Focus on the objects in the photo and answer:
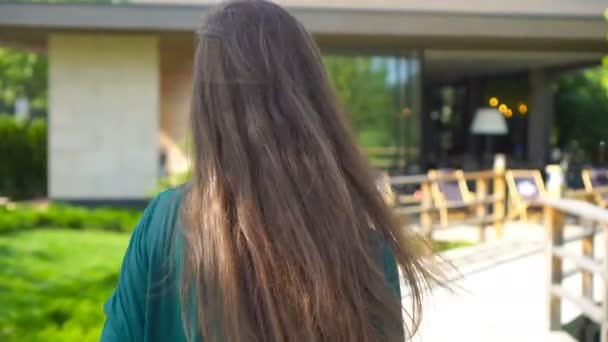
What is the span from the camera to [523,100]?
18.5 metres

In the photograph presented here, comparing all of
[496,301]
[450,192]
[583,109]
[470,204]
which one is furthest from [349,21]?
[583,109]

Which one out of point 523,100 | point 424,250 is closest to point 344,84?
point 523,100

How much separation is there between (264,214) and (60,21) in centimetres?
1070

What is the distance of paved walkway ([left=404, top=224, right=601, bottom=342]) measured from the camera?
4996mm

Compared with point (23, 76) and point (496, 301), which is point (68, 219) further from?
point (23, 76)

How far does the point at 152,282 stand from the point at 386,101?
11.8 metres

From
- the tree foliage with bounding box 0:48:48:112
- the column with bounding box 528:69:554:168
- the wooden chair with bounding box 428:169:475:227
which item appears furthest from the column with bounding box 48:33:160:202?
the tree foliage with bounding box 0:48:48:112

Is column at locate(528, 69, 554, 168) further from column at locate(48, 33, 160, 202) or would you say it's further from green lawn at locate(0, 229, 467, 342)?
green lawn at locate(0, 229, 467, 342)

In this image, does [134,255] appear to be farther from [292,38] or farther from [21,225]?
[21,225]

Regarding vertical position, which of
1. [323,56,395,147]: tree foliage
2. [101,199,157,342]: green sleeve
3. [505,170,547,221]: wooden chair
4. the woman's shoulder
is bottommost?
[505,170,547,221]: wooden chair

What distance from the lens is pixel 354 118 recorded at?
28.2 ft

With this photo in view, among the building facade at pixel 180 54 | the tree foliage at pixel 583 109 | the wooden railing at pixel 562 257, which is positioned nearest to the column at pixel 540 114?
the tree foliage at pixel 583 109

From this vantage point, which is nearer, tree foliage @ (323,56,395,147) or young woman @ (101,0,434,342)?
young woman @ (101,0,434,342)

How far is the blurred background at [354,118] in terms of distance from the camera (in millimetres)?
8039
